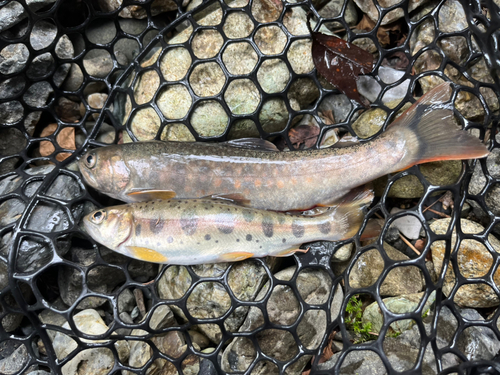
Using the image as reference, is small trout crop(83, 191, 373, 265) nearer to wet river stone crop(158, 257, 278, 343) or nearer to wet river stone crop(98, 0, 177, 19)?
wet river stone crop(158, 257, 278, 343)

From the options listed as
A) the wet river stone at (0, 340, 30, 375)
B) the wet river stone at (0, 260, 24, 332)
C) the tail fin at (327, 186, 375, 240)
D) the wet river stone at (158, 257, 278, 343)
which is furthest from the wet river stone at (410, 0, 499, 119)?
the wet river stone at (0, 340, 30, 375)

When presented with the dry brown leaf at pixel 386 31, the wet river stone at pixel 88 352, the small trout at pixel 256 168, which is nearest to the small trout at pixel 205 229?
the small trout at pixel 256 168

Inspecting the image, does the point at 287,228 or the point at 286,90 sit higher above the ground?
the point at 286,90

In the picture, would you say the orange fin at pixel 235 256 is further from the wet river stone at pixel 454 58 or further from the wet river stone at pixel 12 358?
the wet river stone at pixel 454 58

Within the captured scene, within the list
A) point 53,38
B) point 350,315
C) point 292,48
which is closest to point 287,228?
point 350,315

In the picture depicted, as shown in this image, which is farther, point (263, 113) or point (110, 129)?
point (110, 129)

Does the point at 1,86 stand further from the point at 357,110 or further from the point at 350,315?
the point at 350,315
